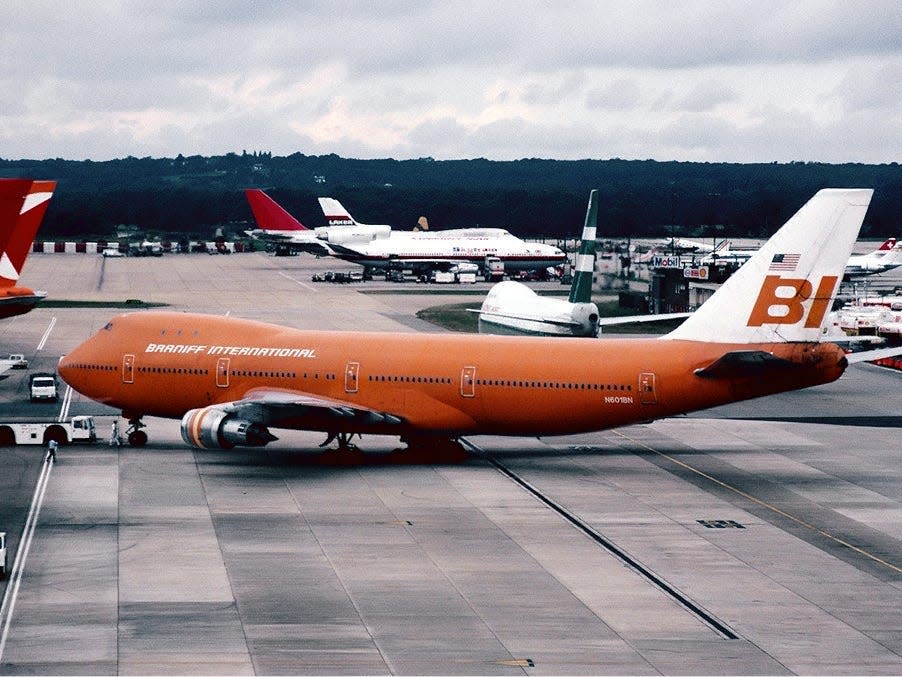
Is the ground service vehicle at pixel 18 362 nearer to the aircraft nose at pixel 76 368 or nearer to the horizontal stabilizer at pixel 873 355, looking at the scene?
the aircraft nose at pixel 76 368

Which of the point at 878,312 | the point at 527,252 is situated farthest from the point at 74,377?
the point at 527,252

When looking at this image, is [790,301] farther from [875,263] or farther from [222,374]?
[875,263]

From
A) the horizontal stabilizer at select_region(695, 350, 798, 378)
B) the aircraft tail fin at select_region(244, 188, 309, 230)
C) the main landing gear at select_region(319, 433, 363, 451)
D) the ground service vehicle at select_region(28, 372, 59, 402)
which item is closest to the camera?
the horizontal stabilizer at select_region(695, 350, 798, 378)

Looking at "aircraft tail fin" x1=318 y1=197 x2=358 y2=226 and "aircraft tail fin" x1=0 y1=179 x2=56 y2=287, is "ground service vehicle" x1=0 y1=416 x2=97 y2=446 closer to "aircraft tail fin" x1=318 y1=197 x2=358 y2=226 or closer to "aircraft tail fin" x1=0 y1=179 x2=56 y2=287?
"aircraft tail fin" x1=0 y1=179 x2=56 y2=287

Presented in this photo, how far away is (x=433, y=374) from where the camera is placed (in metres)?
52.8

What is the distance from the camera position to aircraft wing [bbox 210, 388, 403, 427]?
50.8m

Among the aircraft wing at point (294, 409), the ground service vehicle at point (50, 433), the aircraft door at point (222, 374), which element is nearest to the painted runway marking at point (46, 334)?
the ground service vehicle at point (50, 433)

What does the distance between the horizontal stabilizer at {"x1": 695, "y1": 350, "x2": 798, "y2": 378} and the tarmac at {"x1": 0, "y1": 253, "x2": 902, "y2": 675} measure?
4.25 m

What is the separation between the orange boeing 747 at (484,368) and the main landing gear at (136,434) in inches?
3.6

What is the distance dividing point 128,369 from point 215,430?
8372 mm

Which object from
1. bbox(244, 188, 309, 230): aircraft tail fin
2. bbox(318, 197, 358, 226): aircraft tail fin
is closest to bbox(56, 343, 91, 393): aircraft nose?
bbox(318, 197, 358, 226): aircraft tail fin

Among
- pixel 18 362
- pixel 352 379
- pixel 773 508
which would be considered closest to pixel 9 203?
pixel 352 379

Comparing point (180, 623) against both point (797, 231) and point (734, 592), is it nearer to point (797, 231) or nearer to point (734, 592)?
point (734, 592)

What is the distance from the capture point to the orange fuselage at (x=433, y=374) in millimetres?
50781
